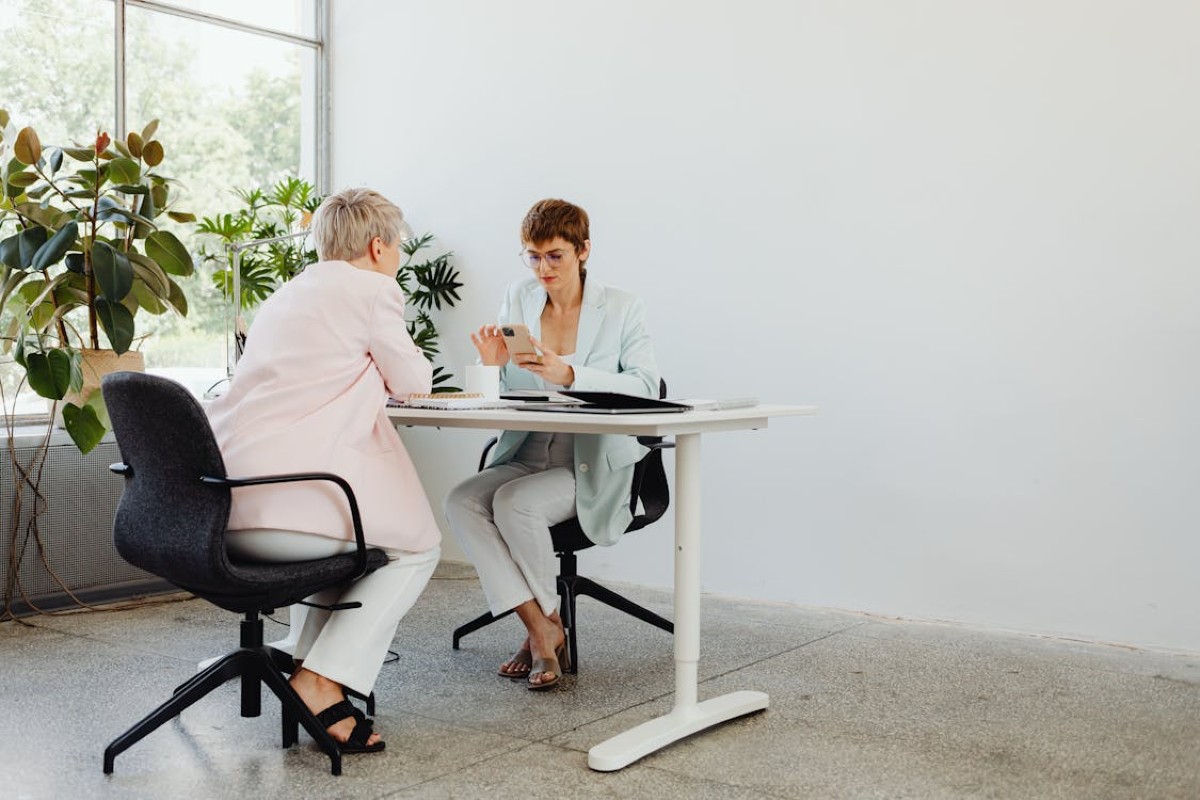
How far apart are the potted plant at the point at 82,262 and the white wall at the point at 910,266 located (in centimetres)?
150

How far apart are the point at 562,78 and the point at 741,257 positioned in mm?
1186

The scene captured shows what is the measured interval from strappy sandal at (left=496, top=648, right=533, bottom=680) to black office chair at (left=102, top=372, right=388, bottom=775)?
2.76 ft

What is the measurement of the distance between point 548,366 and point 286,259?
2.61 metres

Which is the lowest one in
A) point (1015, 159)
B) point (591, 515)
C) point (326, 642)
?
point (326, 642)

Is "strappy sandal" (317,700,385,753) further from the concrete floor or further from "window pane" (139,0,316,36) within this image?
"window pane" (139,0,316,36)

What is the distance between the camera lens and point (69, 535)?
4328 millimetres

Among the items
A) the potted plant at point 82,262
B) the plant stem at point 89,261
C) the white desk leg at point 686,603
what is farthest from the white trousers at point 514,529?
the plant stem at point 89,261

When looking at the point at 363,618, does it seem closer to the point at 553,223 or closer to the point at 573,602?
the point at 573,602

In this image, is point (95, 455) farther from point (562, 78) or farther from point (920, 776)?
point (920, 776)

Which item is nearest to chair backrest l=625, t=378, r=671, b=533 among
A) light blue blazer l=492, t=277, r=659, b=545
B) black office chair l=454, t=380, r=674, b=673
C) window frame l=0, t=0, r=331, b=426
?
black office chair l=454, t=380, r=674, b=673

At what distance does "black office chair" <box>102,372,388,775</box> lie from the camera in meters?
2.42

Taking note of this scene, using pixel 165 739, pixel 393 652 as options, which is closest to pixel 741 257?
pixel 393 652

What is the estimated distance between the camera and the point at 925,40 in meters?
4.12

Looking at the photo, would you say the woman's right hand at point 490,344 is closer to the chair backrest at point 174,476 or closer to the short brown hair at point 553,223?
the short brown hair at point 553,223
